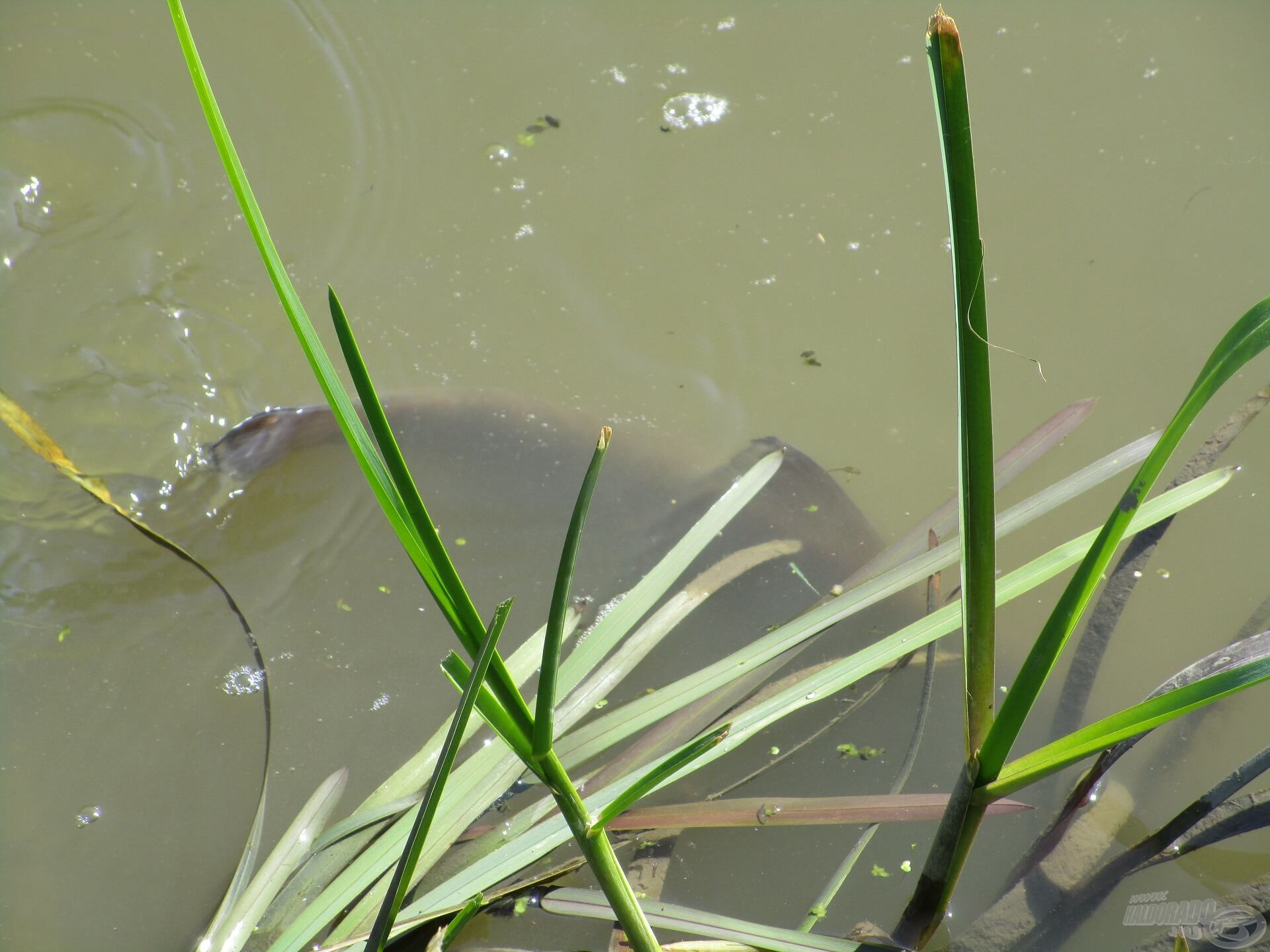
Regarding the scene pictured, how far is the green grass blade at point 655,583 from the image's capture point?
61.6 inches

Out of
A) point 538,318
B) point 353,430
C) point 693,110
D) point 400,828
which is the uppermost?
point 693,110

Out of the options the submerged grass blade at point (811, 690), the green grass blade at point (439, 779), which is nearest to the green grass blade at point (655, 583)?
the submerged grass blade at point (811, 690)

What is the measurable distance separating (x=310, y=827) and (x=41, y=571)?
1164mm

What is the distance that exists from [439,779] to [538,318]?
6.17 ft

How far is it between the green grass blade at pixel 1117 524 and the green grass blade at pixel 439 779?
1.77ft

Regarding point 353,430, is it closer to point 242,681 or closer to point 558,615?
point 558,615

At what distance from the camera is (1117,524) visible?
0.84m

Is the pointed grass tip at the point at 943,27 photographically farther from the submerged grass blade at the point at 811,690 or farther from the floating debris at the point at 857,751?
the floating debris at the point at 857,751

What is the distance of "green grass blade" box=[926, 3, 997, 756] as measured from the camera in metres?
0.66

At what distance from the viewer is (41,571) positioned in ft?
6.98

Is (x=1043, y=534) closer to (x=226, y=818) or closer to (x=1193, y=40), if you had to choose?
(x=1193, y=40)

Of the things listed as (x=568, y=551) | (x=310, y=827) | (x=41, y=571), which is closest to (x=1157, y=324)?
(x=568, y=551)

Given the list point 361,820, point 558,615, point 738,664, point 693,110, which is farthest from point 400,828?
point 693,110

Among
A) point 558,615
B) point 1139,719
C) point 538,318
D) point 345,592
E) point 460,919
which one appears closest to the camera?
point 558,615
